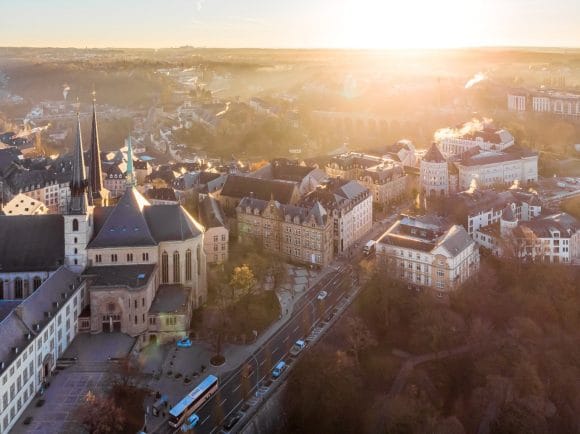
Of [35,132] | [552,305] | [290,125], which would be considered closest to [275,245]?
[552,305]

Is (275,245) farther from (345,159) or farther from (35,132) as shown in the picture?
(35,132)

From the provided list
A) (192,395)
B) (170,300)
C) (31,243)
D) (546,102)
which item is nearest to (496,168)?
→ (546,102)

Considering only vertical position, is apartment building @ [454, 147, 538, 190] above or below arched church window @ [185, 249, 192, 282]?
above

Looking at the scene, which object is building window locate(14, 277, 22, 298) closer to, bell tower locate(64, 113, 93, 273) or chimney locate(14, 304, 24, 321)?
bell tower locate(64, 113, 93, 273)

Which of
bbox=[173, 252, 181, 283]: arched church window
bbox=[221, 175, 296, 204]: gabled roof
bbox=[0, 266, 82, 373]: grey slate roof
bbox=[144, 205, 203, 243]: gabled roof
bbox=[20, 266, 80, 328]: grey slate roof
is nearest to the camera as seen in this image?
bbox=[0, 266, 82, 373]: grey slate roof

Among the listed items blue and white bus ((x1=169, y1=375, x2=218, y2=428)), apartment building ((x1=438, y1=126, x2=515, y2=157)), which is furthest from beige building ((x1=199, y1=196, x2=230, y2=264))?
apartment building ((x1=438, y1=126, x2=515, y2=157))

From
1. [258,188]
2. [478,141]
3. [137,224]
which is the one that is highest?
[478,141]

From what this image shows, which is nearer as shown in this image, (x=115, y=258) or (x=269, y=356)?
(x=269, y=356)

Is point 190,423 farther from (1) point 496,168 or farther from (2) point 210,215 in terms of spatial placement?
(1) point 496,168
